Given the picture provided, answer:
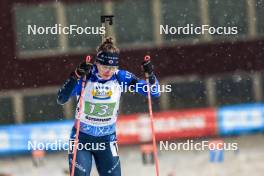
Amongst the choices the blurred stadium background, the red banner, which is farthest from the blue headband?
the red banner

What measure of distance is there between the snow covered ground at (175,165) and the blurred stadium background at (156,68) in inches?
2.4

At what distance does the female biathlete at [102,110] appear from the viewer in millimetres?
6336

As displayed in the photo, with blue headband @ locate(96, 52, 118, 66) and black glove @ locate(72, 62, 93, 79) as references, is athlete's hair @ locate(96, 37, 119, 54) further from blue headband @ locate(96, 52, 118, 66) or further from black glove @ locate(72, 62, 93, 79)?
black glove @ locate(72, 62, 93, 79)

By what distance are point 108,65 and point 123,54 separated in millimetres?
5883

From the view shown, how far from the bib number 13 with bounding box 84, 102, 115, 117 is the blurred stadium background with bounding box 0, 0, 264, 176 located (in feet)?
12.6

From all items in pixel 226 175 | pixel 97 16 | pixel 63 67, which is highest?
pixel 97 16

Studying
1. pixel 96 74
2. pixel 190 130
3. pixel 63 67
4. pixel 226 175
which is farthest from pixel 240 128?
pixel 96 74

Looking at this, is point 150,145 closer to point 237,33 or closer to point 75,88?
point 237,33

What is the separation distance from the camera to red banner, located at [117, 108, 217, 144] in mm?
10977

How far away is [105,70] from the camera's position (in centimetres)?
632

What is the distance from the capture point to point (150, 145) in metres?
11.1

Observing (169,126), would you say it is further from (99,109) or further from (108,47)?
(108,47)

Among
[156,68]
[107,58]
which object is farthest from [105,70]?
[156,68]

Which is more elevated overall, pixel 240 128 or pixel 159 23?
pixel 159 23
